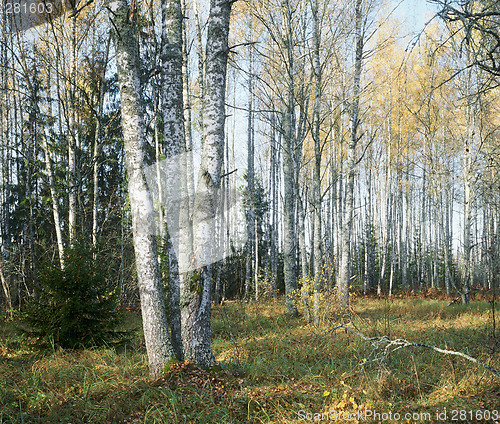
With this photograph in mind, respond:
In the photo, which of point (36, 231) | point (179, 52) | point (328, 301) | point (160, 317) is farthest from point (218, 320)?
point (36, 231)

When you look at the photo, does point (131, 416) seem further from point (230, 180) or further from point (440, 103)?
point (440, 103)

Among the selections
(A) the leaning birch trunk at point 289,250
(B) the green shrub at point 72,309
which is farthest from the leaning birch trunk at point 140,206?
(A) the leaning birch trunk at point 289,250

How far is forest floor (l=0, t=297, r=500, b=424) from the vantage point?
116 inches

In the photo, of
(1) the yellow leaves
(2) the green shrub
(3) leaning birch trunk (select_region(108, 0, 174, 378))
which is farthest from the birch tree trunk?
(1) the yellow leaves

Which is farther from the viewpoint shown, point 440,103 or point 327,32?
point 440,103

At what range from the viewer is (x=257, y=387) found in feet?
11.4

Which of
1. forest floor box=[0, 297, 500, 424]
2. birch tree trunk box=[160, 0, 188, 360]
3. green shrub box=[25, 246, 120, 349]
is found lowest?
forest floor box=[0, 297, 500, 424]

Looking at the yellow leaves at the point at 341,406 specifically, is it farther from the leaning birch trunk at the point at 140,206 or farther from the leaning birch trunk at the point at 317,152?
the leaning birch trunk at the point at 317,152

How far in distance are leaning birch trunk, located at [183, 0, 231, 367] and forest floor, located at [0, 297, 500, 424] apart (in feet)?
1.08

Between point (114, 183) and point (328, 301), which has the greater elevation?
point (114, 183)

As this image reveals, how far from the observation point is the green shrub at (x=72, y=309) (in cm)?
486

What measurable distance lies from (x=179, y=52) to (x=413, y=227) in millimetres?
20674

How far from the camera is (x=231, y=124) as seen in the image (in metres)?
16.0

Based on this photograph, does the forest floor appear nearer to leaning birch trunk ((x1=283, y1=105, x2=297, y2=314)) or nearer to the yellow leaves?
the yellow leaves
